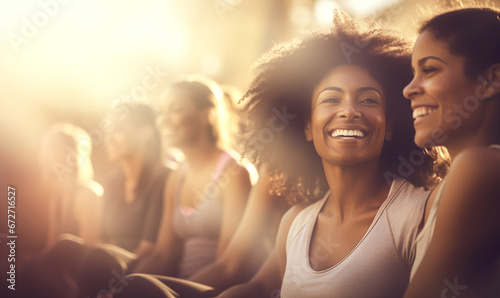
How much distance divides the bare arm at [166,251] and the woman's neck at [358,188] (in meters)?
1.00

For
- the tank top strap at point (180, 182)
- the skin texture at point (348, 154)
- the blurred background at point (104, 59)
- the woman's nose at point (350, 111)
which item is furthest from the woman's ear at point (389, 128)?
the blurred background at point (104, 59)

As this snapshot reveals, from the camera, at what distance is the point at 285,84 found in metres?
1.68

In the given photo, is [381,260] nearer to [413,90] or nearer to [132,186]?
[413,90]

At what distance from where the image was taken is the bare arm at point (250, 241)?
187 centimetres

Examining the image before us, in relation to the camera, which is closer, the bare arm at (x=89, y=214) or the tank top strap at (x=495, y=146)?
the tank top strap at (x=495, y=146)

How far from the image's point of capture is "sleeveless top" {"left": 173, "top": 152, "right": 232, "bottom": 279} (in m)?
2.13

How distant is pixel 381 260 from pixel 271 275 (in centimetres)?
52

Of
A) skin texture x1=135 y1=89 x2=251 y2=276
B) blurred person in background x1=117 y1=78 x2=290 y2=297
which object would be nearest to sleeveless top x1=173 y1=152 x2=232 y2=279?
skin texture x1=135 y1=89 x2=251 y2=276

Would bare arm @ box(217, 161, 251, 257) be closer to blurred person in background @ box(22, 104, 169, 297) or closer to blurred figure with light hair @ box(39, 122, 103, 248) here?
blurred person in background @ box(22, 104, 169, 297)

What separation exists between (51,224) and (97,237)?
0.90ft

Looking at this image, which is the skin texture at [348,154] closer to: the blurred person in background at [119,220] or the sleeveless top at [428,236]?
the sleeveless top at [428,236]

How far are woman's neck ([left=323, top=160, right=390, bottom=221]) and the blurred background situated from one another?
1279mm

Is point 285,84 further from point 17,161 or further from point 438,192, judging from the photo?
point 17,161

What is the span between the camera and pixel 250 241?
189 centimetres
